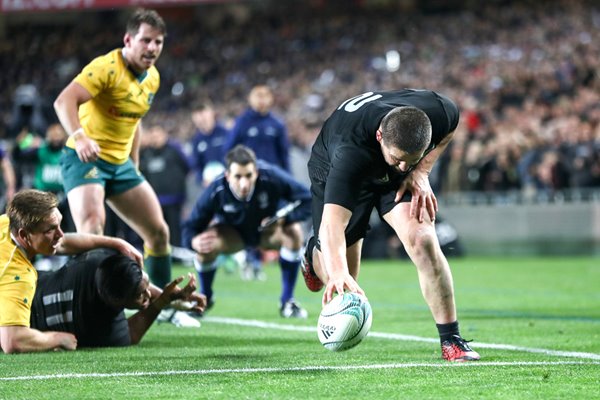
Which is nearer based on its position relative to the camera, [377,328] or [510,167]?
[377,328]

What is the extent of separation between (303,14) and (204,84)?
4140 millimetres

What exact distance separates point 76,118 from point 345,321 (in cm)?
298

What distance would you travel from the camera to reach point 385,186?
6070mm

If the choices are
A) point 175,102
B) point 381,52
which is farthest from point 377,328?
point 175,102

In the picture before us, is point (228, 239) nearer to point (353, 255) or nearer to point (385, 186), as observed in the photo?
point (353, 255)

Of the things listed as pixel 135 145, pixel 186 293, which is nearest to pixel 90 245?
pixel 186 293

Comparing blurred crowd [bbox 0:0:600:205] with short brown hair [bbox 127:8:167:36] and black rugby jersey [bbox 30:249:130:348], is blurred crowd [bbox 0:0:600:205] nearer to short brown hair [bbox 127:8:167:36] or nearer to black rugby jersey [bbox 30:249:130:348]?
short brown hair [bbox 127:8:167:36]

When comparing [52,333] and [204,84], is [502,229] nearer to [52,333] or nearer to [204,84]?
[52,333]

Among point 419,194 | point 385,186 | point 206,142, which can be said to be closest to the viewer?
point 419,194

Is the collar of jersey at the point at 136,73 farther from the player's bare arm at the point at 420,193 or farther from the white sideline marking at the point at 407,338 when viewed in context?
the player's bare arm at the point at 420,193

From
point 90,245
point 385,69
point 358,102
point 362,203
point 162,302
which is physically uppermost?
point 385,69

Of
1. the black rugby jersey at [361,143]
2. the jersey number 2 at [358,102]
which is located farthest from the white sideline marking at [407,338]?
the jersey number 2 at [358,102]

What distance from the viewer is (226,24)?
37531 mm

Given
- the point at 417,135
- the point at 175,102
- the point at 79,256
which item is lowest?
the point at 79,256
